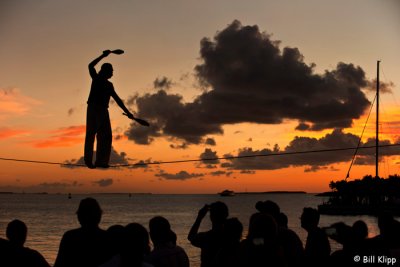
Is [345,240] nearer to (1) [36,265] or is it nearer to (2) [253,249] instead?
(2) [253,249]

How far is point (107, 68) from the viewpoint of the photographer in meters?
8.62

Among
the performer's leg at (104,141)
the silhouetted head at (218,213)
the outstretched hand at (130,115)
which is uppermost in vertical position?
the outstretched hand at (130,115)

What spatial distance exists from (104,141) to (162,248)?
12.5 ft

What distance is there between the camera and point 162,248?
5.70 m

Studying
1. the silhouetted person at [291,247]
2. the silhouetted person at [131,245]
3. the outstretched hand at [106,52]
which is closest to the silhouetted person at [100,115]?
the outstretched hand at [106,52]

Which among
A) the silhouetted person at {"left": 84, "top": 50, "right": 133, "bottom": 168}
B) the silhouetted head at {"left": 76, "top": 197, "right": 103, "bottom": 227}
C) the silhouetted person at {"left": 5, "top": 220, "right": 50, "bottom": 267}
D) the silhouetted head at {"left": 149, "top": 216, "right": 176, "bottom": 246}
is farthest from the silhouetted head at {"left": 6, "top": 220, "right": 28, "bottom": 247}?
the silhouetted person at {"left": 84, "top": 50, "right": 133, "bottom": 168}

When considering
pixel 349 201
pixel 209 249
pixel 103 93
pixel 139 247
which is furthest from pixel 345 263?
pixel 349 201

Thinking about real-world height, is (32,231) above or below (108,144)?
below

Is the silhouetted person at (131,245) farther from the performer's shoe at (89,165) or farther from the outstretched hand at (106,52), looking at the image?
the performer's shoe at (89,165)

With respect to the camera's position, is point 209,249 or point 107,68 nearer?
point 209,249

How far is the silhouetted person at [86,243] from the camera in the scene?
5.00 m

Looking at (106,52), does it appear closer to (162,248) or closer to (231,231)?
(162,248)

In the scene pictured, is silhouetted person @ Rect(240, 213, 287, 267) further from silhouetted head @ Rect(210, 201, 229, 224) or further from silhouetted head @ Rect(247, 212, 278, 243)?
silhouetted head @ Rect(210, 201, 229, 224)

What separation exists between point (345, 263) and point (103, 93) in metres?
4.72
